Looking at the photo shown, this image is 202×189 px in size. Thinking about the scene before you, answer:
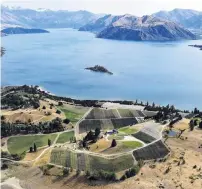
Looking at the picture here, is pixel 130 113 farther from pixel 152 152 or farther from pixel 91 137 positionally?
pixel 152 152

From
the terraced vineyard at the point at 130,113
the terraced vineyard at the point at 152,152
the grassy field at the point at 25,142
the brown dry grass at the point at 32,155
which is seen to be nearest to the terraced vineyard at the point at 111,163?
the terraced vineyard at the point at 152,152

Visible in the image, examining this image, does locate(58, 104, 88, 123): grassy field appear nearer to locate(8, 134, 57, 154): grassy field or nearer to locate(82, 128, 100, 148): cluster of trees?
locate(8, 134, 57, 154): grassy field

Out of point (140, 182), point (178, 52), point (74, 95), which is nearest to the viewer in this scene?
point (140, 182)

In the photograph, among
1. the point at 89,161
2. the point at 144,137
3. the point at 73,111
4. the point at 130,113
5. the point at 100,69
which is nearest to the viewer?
the point at 89,161

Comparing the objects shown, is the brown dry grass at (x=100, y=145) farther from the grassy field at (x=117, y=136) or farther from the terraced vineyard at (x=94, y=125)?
the terraced vineyard at (x=94, y=125)

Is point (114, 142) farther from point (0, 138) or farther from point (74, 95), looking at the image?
point (74, 95)

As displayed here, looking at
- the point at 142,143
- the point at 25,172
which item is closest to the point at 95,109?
the point at 142,143

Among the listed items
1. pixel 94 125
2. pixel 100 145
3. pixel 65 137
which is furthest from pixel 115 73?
pixel 100 145
